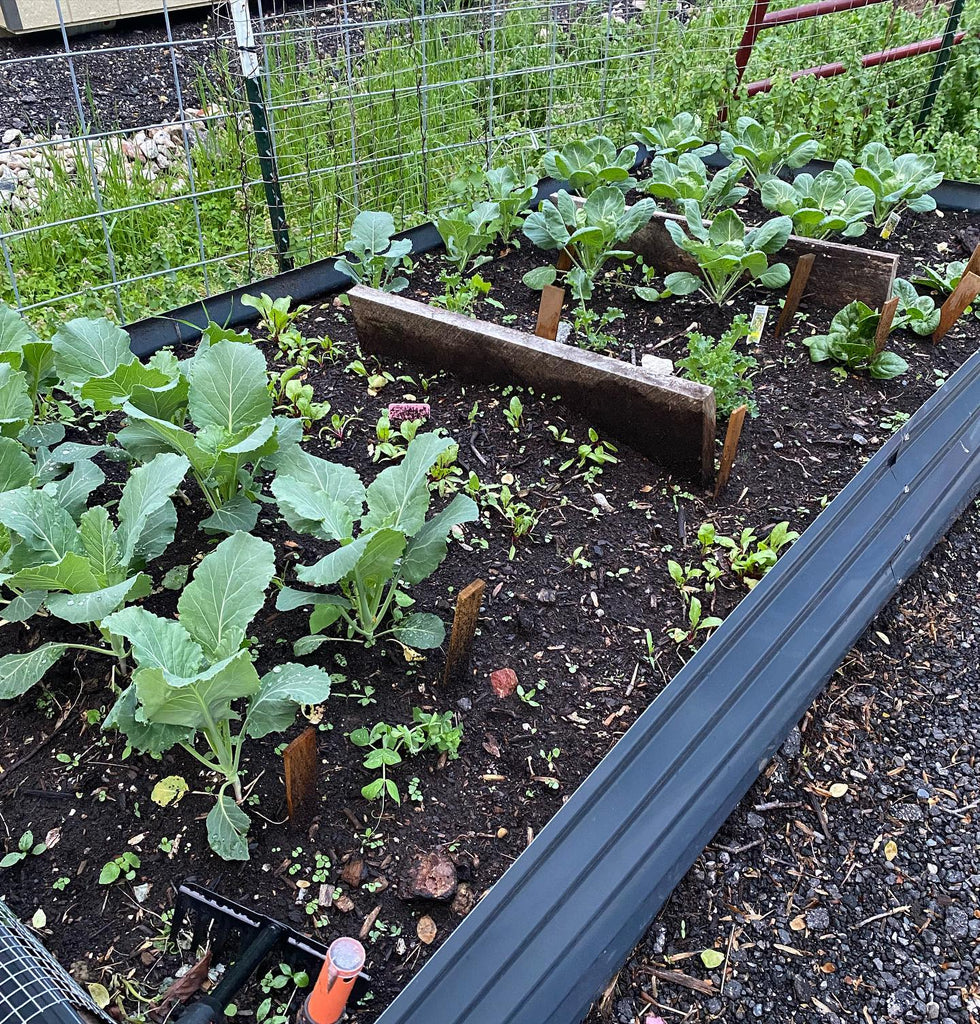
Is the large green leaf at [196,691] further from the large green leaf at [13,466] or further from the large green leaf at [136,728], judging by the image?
the large green leaf at [13,466]

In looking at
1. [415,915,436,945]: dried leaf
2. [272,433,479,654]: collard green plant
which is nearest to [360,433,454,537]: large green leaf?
[272,433,479,654]: collard green plant

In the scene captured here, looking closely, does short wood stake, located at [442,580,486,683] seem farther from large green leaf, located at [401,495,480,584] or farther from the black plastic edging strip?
the black plastic edging strip

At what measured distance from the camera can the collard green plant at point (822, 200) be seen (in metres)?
2.91

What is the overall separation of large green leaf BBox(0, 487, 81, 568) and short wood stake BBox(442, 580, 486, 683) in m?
0.66

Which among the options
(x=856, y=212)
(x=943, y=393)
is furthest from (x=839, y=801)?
(x=856, y=212)

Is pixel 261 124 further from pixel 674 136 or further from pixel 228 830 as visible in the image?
pixel 228 830

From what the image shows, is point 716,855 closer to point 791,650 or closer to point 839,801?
point 839,801

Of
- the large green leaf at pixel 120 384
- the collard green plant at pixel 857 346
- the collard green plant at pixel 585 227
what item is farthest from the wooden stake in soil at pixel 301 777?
the collard green plant at pixel 857 346

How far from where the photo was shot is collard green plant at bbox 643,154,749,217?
293 centimetres

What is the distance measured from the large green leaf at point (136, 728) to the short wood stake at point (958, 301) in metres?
2.51

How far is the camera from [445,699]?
5.22 ft

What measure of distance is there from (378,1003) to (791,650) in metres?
0.96

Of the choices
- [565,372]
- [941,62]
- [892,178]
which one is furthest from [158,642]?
[941,62]

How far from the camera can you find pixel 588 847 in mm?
1310
